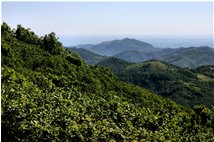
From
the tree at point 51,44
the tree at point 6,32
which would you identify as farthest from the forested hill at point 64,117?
the tree at point 51,44

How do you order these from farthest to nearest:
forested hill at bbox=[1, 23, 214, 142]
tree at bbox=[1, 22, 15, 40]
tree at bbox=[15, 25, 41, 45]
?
tree at bbox=[15, 25, 41, 45]
tree at bbox=[1, 22, 15, 40]
forested hill at bbox=[1, 23, 214, 142]

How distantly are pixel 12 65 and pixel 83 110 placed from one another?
1962 cm

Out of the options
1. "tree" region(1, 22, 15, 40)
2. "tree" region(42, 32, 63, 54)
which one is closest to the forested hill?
"tree" region(1, 22, 15, 40)

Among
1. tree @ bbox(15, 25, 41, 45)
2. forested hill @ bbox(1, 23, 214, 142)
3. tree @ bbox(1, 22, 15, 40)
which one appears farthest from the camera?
tree @ bbox(15, 25, 41, 45)

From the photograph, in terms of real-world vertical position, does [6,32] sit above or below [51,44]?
above

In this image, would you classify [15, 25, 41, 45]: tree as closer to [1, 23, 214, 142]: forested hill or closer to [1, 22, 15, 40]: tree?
[1, 22, 15, 40]: tree

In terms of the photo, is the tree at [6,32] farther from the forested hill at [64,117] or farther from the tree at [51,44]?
the forested hill at [64,117]

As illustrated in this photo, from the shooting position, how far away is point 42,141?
1961 centimetres

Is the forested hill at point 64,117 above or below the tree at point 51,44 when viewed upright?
below

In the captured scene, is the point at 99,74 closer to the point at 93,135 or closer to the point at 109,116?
the point at 109,116

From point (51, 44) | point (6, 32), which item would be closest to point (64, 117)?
point (6, 32)

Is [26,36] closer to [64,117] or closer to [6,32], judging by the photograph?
[6,32]

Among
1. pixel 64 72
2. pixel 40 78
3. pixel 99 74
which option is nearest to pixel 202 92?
pixel 99 74

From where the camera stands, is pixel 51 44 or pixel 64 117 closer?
pixel 64 117
